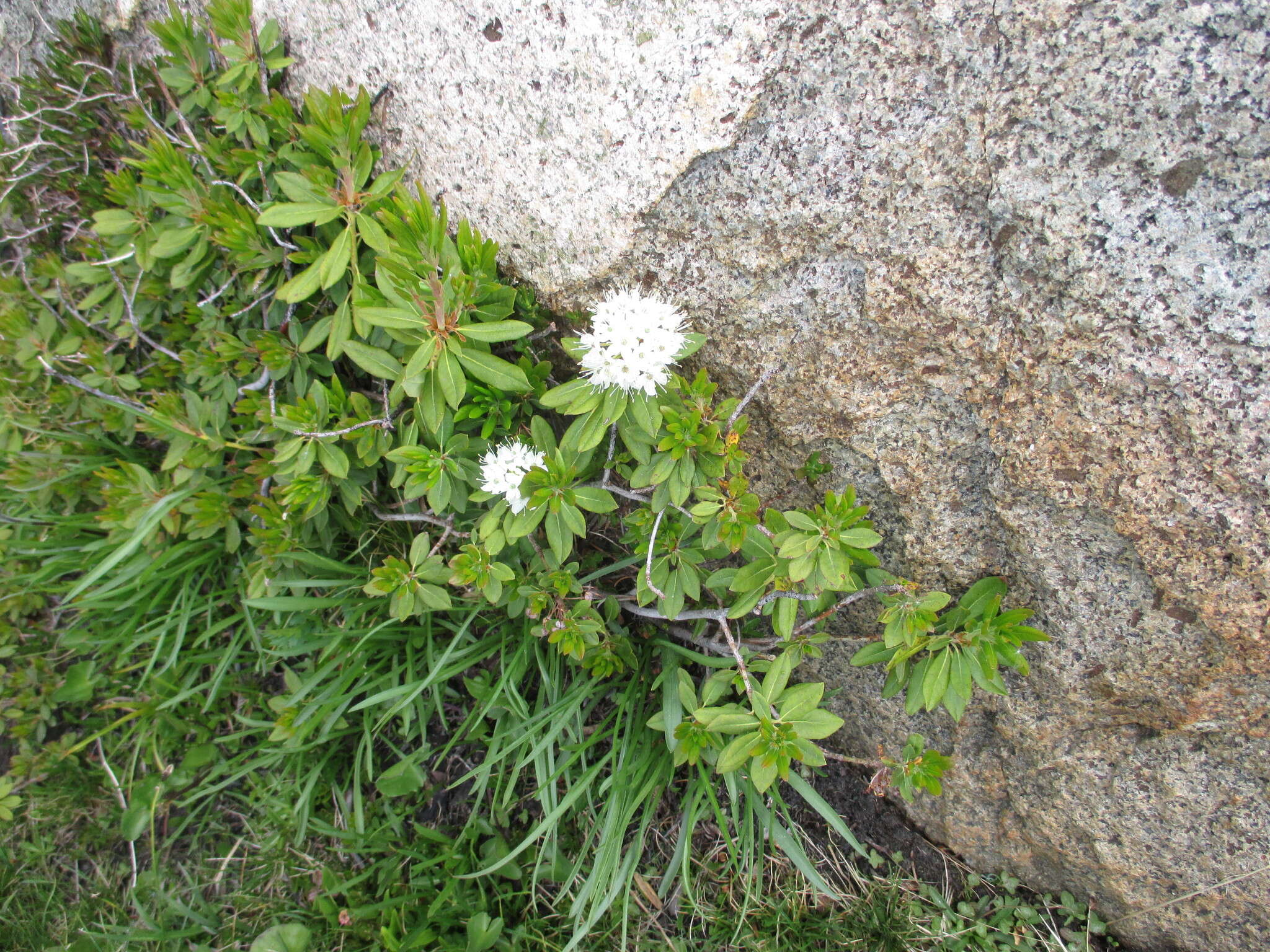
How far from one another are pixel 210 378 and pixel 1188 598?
259 centimetres

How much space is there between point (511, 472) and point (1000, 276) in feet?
3.74

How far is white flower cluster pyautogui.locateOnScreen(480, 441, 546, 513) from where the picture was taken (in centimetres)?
174

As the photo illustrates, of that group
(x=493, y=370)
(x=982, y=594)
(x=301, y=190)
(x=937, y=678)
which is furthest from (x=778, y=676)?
(x=301, y=190)

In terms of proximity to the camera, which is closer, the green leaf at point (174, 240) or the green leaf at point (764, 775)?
the green leaf at point (764, 775)

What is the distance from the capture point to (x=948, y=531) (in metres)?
1.71

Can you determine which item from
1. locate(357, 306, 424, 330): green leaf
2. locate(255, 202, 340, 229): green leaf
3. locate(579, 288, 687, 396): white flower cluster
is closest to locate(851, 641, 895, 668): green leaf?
locate(579, 288, 687, 396): white flower cluster

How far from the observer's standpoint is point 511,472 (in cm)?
175

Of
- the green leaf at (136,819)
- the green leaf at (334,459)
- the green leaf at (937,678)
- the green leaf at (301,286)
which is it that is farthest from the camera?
the green leaf at (136,819)

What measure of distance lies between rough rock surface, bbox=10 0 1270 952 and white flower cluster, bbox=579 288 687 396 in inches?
9.0

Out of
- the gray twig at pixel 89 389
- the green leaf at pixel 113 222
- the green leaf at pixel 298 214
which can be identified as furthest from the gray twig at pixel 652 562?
the green leaf at pixel 113 222

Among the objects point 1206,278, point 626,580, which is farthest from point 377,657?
point 1206,278

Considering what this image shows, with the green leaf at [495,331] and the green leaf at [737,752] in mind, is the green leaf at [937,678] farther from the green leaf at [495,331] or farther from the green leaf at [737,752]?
the green leaf at [495,331]

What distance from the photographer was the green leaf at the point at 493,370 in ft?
5.48

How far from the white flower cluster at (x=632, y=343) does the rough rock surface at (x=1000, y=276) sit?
0.23 metres
